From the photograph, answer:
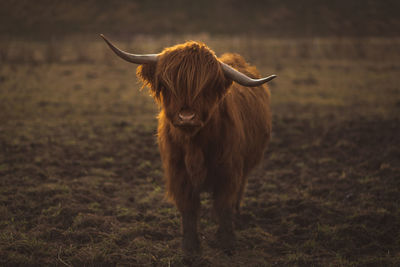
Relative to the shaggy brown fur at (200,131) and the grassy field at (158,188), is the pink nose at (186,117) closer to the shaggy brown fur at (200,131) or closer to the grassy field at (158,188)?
the shaggy brown fur at (200,131)

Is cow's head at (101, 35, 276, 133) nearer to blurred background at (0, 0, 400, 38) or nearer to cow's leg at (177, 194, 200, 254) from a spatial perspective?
cow's leg at (177, 194, 200, 254)

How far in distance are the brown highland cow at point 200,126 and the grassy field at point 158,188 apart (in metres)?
0.55

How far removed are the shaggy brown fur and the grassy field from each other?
0.51 metres

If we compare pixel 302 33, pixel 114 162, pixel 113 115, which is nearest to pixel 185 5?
pixel 302 33

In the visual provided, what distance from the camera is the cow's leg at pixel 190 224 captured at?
10.9 feet

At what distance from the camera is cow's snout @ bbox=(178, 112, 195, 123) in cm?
263

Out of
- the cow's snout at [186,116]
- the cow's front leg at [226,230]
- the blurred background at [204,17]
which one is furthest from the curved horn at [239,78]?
the blurred background at [204,17]

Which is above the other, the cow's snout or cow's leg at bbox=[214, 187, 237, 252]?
the cow's snout

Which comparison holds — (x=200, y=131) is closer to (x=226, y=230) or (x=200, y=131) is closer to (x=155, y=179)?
(x=226, y=230)

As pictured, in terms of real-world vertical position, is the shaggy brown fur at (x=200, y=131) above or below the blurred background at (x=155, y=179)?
above

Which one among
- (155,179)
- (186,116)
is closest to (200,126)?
(186,116)

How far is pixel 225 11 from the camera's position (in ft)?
155

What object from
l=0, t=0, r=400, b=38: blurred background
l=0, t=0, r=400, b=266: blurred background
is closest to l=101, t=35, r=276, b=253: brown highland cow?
l=0, t=0, r=400, b=266: blurred background

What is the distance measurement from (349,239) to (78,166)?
3.73 metres
